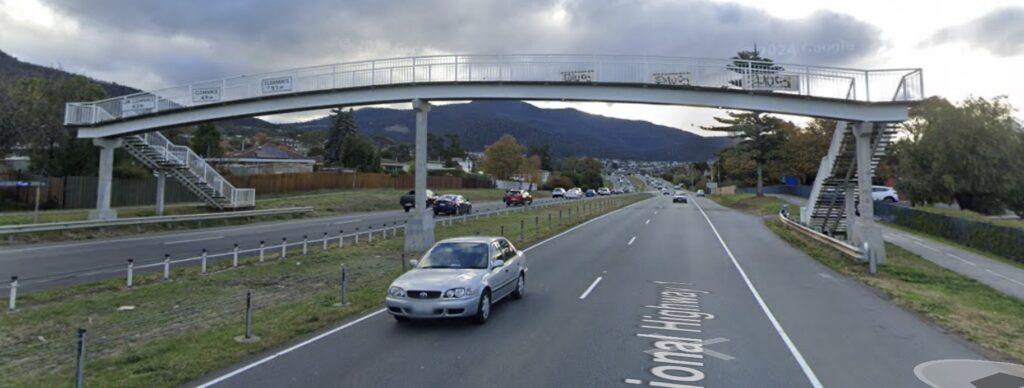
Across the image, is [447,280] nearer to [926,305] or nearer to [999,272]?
[926,305]

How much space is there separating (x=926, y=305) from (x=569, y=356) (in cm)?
873

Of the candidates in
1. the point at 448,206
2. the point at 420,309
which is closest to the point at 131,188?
the point at 448,206

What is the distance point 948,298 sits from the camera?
1277 centimetres

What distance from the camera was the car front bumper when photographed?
870cm

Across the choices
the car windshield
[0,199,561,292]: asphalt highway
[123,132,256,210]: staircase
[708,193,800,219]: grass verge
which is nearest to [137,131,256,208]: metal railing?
[123,132,256,210]: staircase

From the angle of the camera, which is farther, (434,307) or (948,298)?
(948,298)

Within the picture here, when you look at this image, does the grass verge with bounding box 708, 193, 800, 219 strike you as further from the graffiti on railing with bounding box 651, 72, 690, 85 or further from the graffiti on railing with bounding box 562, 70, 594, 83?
the graffiti on railing with bounding box 562, 70, 594, 83

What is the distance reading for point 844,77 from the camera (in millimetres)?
18766

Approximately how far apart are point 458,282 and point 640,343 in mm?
2927

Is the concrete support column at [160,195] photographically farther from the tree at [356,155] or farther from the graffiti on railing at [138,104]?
the tree at [356,155]

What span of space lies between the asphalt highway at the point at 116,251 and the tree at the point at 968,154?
38609 millimetres

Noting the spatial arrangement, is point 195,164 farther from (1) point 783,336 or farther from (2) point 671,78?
(1) point 783,336

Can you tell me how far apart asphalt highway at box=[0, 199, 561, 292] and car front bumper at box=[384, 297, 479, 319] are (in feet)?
27.4

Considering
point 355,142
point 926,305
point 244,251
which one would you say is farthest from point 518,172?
point 926,305
